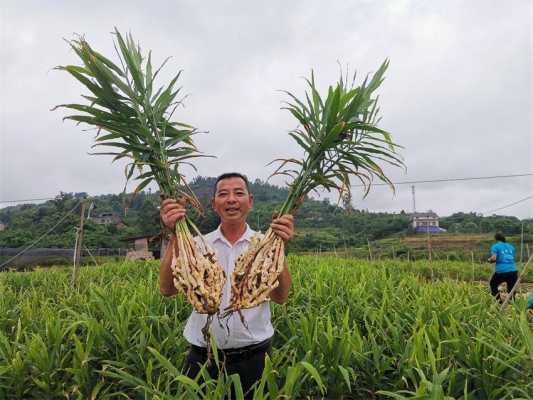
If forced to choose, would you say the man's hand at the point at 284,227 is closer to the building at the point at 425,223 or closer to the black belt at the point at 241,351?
the black belt at the point at 241,351

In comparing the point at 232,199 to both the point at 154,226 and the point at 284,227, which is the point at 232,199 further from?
the point at 154,226

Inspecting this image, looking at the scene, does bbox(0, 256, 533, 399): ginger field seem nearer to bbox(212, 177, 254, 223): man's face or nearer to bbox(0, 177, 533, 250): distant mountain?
bbox(212, 177, 254, 223): man's face

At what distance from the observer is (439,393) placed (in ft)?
4.73

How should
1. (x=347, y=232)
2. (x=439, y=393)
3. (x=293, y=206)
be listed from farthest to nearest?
1. (x=347, y=232)
2. (x=293, y=206)
3. (x=439, y=393)

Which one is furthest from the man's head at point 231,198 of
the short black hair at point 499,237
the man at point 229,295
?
the short black hair at point 499,237

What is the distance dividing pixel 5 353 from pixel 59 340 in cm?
37

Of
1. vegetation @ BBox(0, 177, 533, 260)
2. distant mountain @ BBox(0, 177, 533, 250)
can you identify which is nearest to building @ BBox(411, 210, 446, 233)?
distant mountain @ BBox(0, 177, 533, 250)

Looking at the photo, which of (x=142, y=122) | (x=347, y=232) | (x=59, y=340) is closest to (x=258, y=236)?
(x=142, y=122)

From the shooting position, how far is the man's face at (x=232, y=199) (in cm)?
181

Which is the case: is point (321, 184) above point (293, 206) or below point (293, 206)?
above

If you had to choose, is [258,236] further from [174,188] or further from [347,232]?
[347,232]

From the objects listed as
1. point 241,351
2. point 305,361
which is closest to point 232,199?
point 241,351

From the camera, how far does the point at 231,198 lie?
1801 millimetres

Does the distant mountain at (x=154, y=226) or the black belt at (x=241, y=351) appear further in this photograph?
the distant mountain at (x=154, y=226)
